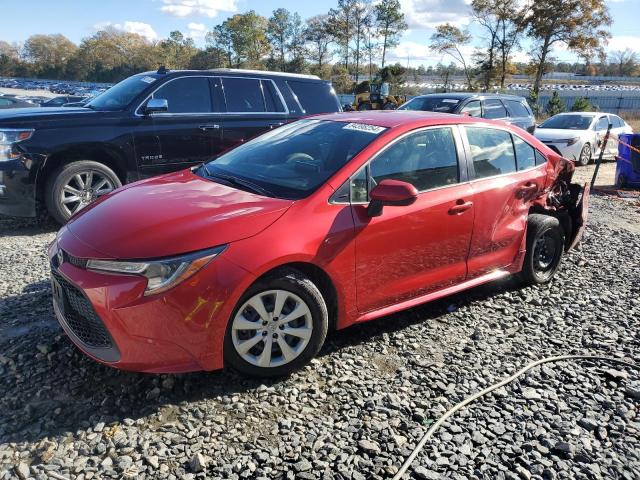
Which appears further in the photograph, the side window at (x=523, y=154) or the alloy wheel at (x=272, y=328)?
the side window at (x=523, y=154)

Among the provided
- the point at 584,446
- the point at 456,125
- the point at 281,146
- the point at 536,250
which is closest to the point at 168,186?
the point at 281,146

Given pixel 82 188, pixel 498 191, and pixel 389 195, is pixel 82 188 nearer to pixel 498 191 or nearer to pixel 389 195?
pixel 389 195

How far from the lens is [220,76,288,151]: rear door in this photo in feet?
23.8

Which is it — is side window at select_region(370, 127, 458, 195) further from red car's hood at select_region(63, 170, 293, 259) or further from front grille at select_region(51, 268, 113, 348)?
front grille at select_region(51, 268, 113, 348)

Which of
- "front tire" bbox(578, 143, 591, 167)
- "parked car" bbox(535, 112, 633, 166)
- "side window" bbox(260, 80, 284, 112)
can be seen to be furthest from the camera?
"front tire" bbox(578, 143, 591, 167)

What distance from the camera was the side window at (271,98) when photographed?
7.58 metres

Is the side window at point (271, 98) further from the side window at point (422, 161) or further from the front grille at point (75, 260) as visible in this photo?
the front grille at point (75, 260)

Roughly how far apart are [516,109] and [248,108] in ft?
27.0

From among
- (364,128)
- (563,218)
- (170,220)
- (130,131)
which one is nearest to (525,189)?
(563,218)

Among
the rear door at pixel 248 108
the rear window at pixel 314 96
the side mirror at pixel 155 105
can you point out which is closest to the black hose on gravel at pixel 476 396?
the rear door at pixel 248 108

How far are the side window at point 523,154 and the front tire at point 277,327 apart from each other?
8.17 feet

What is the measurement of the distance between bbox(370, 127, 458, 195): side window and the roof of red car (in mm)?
107

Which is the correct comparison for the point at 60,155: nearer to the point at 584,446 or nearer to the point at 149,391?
the point at 149,391

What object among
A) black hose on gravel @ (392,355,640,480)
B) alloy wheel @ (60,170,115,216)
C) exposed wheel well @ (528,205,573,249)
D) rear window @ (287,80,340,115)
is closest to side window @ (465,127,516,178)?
exposed wheel well @ (528,205,573,249)
